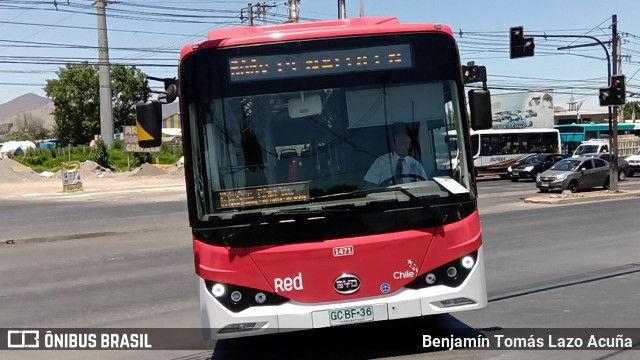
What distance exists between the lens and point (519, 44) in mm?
27438

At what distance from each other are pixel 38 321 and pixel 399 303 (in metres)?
5.07

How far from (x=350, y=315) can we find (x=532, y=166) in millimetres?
39712

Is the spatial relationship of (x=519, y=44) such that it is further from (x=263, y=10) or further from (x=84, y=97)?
(x=84, y=97)

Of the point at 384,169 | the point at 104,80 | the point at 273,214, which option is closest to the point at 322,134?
the point at 384,169

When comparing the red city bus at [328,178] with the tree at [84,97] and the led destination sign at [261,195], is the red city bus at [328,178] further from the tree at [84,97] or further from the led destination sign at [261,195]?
the tree at [84,97]

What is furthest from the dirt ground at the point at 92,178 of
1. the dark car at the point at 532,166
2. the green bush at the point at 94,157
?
the dark car at the point at 532,166

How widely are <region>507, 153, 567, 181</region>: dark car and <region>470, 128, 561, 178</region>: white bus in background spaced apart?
2.70 m

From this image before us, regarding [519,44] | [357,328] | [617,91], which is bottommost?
[357,328]

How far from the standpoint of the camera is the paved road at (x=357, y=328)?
24.8ft

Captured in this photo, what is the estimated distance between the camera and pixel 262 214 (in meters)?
6.15

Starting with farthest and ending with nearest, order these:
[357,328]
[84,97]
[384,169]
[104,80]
A: [84,97] < [104,80] < [357,328] < [384,169]

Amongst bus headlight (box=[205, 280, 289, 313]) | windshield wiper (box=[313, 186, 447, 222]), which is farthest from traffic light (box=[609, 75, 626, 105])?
bus headlight (box=[205, 280, 289, 313])

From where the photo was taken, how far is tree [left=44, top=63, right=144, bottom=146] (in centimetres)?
9512

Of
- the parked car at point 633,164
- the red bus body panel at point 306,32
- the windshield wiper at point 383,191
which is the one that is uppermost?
the red bus body panel at point 306,32
